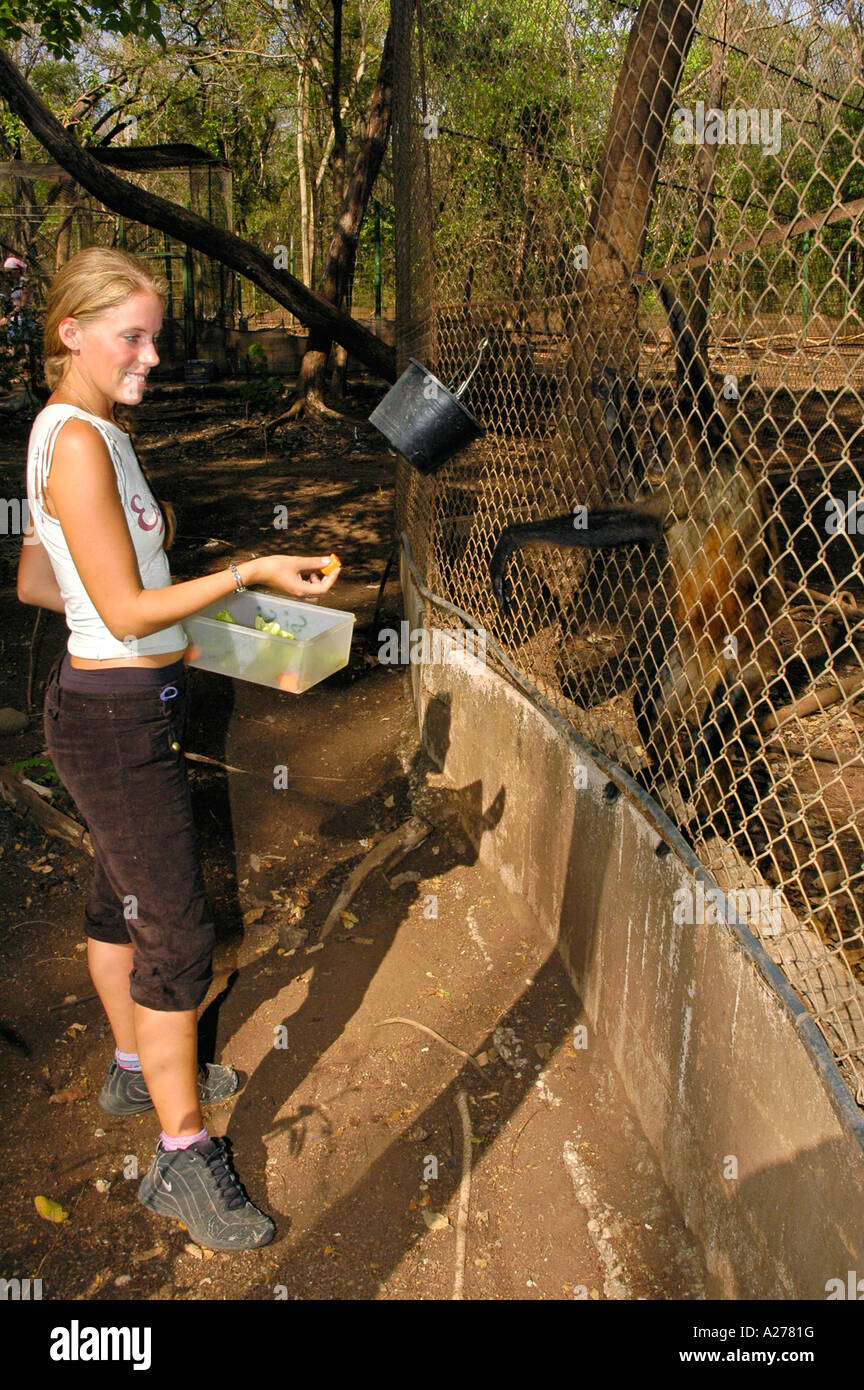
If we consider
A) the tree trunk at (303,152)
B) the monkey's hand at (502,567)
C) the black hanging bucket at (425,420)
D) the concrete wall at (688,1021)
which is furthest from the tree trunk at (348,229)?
the tree trunk at (303,152)

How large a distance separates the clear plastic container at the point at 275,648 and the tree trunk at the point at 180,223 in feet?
16.8

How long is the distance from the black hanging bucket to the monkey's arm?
336 mm

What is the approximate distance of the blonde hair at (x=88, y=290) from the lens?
1838 millimetres

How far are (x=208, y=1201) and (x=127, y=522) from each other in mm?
1443

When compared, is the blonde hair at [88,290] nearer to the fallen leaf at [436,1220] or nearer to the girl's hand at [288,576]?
the girl's hand at [288,576]

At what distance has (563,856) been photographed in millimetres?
2943

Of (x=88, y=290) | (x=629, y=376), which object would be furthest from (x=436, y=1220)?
(x=629, y=376)

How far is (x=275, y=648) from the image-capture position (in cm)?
251

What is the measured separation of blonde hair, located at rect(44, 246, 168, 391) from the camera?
1838 mm

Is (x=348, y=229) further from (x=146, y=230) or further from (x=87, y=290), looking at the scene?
(x=87, y=290)

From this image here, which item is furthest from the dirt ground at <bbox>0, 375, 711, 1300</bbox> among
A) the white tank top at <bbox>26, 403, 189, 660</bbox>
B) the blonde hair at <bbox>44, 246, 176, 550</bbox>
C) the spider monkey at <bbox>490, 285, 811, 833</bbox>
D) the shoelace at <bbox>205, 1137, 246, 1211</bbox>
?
the blonde hair at <bbox>44, 246, 176, 550</bbox>

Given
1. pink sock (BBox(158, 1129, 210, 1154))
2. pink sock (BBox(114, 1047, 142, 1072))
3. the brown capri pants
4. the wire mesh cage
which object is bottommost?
pink sock (BBox(114, 1047, 142, 1072))

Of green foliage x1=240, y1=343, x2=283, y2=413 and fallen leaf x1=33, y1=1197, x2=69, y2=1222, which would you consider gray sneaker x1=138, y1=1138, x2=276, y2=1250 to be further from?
green foliage x1=240, y1=343, x2=283, y2=413

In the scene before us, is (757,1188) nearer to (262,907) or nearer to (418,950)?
(418,950)
